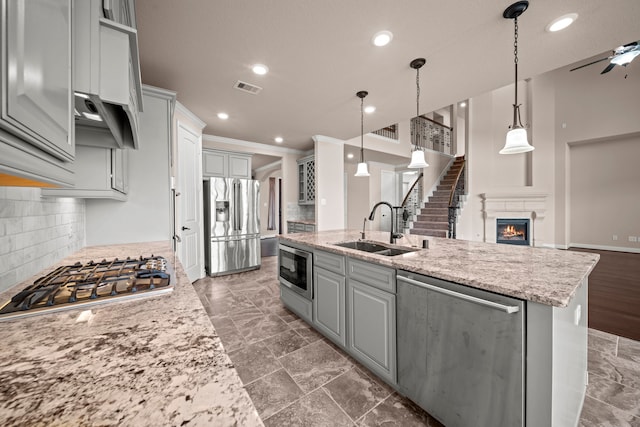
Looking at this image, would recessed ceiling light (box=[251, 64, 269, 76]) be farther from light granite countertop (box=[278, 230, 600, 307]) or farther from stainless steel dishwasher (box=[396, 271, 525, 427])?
stainless steel dishwasher (box=[396, 271, 525, 427])

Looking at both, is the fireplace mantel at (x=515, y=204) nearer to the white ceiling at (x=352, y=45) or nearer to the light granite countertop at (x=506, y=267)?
the white ceiling at (x=352, y=45)

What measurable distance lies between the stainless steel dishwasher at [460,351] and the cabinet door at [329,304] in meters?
0.56

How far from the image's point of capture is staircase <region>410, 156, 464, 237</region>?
6.09 metres

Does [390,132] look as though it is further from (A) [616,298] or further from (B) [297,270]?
(B) [297,270]

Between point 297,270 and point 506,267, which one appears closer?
point 506,267

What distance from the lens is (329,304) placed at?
2.10 m

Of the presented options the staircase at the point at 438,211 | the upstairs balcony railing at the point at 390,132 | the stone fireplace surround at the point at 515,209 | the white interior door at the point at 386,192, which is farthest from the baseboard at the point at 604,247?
the upstairs balcony railing at the point at 390,132

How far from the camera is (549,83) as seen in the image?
21.1 feet

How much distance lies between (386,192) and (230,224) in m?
5.32

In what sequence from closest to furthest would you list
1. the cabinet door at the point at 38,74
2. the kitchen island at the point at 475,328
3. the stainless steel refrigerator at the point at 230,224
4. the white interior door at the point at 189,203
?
the cabinet door at the point at 38,74
the kitchen island at the point at 475,328
the white interior door at the point at 189,203
the stainless steel refrigerator at the point at 230,224

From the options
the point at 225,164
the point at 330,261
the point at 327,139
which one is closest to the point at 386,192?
the point at 327,139

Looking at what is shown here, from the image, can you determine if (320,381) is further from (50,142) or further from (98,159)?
(98,159)

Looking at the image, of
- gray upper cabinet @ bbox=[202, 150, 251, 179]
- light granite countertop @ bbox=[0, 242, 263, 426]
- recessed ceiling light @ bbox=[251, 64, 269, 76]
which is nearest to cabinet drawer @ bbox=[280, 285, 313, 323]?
light granite countertop @ bbox=[0, 242, 263, 426]

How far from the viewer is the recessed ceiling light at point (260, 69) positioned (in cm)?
238
